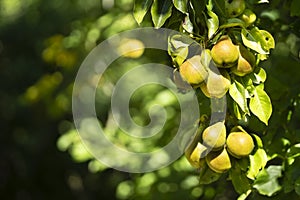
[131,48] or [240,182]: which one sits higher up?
[240,182]

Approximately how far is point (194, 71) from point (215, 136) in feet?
0.44

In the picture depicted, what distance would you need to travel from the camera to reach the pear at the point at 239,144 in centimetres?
122

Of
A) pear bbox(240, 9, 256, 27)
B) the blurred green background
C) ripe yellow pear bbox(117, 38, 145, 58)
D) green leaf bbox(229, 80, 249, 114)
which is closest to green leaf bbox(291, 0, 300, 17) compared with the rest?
the blurred green background

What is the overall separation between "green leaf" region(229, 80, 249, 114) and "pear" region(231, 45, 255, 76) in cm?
2

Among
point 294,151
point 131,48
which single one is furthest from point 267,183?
point 131,48

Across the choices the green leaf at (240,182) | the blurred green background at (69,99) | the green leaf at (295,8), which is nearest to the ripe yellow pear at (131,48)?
the blurred green background at (69,99)

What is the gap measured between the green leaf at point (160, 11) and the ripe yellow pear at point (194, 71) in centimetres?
9

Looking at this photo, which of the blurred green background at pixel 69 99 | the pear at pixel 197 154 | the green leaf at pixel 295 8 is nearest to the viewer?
the pear at pixel 197 154

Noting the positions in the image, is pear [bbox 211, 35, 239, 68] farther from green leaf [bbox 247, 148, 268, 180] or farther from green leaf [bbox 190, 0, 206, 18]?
green leaf [bbox 247, 148, 268, 180]

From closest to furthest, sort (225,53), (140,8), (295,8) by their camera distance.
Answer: (225,53)
(140,8)
(295,8)

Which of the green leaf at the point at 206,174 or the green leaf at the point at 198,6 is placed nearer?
the green leaf at the point at 198,6

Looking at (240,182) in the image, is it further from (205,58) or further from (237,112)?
(205,58)

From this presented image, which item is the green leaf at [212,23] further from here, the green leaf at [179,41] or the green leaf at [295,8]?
the green leaf at [295,8]

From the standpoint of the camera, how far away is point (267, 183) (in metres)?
1.54
